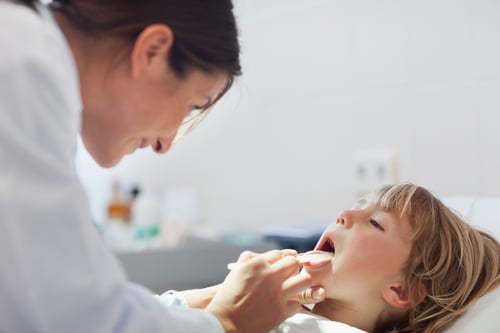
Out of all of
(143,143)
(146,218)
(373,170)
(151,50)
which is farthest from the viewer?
(146,218)

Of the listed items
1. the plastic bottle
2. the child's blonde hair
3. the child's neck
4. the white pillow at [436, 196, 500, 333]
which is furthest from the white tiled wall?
the child's neck

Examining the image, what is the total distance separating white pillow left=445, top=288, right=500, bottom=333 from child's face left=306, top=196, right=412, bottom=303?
0.40 feet

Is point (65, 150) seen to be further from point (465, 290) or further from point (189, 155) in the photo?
point (189, 155)

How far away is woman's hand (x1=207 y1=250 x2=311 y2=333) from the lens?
816 mm

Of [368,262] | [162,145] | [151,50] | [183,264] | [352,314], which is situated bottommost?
[183,264]

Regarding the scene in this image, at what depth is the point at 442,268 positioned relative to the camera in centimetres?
103

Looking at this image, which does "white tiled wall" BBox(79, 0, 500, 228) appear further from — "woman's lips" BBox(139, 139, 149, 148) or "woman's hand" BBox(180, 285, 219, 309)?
"woman's lips" BBox(139, 139, 149, 148)

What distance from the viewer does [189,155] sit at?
2281 mm

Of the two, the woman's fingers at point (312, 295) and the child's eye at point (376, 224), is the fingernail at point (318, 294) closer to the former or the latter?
the woman's fingers at point (312, 295)

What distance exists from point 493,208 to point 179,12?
748 millimetres

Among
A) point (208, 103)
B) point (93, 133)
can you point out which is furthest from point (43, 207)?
point (208, 103)

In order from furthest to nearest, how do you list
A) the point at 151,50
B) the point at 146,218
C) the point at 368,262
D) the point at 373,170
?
the point at 146,218 < the point at 373,170 < the point at 368,262 < the point at 151,50

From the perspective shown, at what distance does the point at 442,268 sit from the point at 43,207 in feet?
2.26

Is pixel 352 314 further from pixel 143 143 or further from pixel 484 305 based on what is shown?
pixel 143 143
